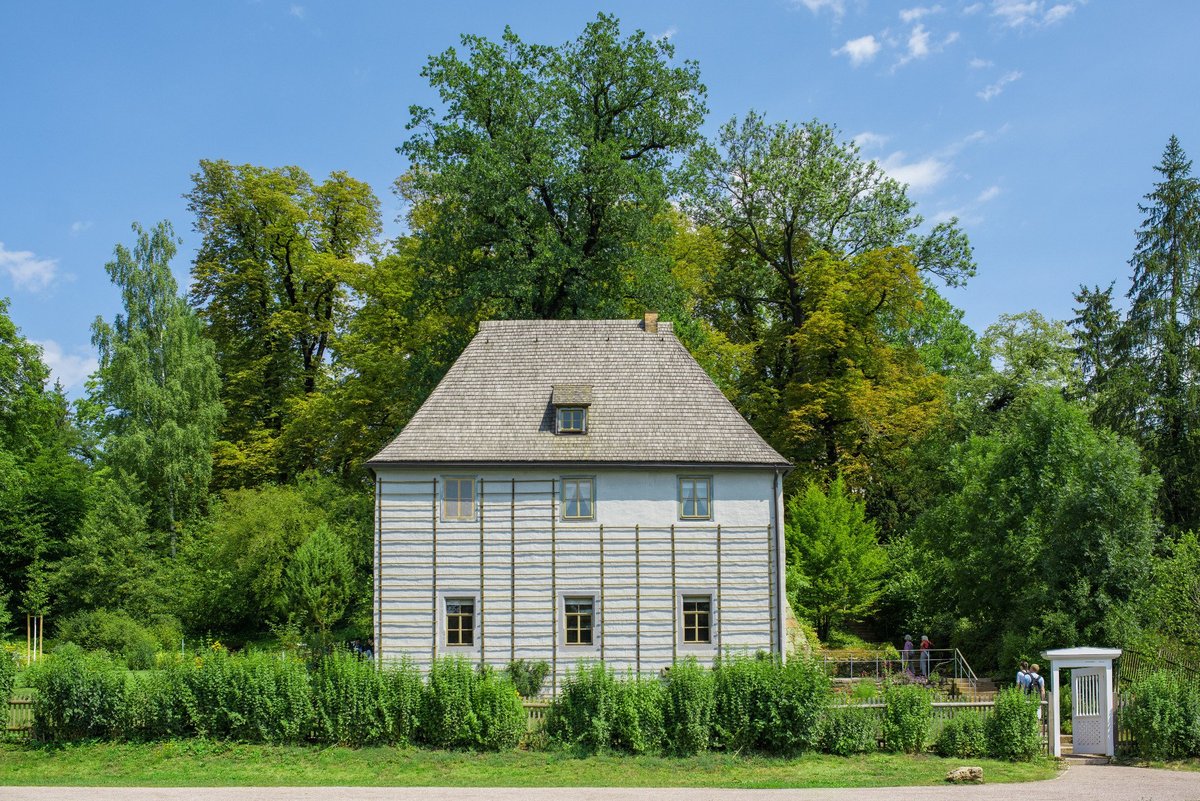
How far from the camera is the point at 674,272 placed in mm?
47969

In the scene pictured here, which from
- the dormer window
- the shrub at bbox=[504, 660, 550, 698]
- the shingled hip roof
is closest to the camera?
the shrub at bbox=[504, 660, 550, 698]

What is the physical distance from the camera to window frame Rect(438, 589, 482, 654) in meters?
28.7

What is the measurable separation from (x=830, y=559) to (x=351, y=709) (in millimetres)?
19296

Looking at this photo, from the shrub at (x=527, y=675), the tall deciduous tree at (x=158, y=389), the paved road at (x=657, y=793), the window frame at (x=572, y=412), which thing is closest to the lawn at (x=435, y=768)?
the paved road at (x=657, y=793)

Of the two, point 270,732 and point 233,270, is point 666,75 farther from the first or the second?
point 270,732

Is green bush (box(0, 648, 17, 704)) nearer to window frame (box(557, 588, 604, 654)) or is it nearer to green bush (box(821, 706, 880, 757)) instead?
window frame (box(557, 588, 604, 654))

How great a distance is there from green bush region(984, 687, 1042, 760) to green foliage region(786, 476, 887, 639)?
13960mm

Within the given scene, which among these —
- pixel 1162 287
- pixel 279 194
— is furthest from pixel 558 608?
pixel 279 194

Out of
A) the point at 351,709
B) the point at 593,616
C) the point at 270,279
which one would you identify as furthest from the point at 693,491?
the point at 270,279

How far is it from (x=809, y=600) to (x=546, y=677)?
12924mm

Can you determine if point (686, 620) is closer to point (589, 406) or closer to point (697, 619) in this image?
point (697, 619)

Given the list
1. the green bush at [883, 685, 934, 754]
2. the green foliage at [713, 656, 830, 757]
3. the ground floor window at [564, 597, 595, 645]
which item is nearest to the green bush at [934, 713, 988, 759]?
the green bush at [883, 685, 934, 754]

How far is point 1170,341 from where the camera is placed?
127ft

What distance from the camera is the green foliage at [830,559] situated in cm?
3825
